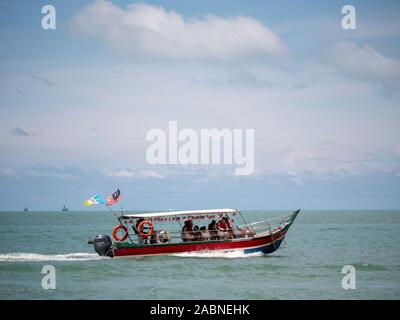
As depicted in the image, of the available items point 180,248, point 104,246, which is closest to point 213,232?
point 180,248

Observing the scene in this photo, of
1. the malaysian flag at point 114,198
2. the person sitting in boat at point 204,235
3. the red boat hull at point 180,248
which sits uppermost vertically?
the malaysian flag at point 114,198

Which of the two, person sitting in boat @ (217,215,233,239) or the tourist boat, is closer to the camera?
the tourist boat

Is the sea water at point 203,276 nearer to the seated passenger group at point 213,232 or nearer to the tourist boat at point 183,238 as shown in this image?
the tourist boat at point 183,238

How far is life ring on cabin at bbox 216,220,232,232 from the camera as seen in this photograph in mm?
40531

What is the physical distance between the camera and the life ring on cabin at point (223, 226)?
40531mm

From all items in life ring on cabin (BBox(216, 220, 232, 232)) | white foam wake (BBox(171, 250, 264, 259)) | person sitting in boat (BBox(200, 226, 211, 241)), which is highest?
life ring on cabin (BBox(216, 220, 232, 232))

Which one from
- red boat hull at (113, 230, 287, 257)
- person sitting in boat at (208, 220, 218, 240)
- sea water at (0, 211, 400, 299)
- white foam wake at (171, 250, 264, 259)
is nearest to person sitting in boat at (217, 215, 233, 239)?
person sitting in boat at (208, 220, 218, 240)

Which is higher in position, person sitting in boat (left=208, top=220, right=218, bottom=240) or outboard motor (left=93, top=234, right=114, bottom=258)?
person sitting in boat (left=208, top=220, right=218, bottom=240)

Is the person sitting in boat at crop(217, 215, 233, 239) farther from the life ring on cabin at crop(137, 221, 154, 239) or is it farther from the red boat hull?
the life ring on cabin at crop(137, 221, 154, 239)

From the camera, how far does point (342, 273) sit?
37250mm

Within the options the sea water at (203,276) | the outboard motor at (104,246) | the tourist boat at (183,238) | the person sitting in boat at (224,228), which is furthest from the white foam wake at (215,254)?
the outboard motor at (104,246)
